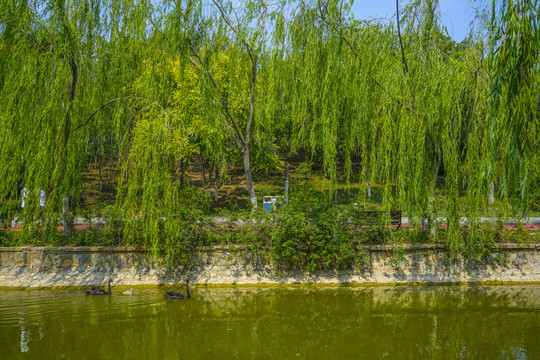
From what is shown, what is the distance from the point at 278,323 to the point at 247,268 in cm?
316

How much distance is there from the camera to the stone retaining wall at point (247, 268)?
37.6 feet

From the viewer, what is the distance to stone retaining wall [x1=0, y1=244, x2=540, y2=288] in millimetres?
11469

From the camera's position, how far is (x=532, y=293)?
10.6 m

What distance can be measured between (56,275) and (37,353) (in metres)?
4.57

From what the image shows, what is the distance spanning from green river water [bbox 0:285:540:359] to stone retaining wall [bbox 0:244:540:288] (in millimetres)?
433

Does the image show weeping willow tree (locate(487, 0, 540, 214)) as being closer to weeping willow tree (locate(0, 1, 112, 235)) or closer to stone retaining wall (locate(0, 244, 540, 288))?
stone retaining wall (locate(0, 244, 540, 288))

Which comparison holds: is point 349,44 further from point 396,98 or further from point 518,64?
point 518,64

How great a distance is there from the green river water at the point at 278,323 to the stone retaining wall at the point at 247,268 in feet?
1.42

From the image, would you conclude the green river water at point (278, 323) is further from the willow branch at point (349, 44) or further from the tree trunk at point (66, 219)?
the willow branch at point (349, 44)

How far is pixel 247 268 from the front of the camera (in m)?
11.8

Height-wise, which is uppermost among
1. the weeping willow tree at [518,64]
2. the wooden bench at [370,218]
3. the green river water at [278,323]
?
the weeping willow tree at [518,64]

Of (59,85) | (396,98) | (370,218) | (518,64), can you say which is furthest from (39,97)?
(518,64)

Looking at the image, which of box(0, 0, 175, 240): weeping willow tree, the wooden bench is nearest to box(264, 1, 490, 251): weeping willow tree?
the wooden bench

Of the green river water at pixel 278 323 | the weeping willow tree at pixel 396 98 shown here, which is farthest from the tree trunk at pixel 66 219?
the weeping willow tree at pixel 396 98
